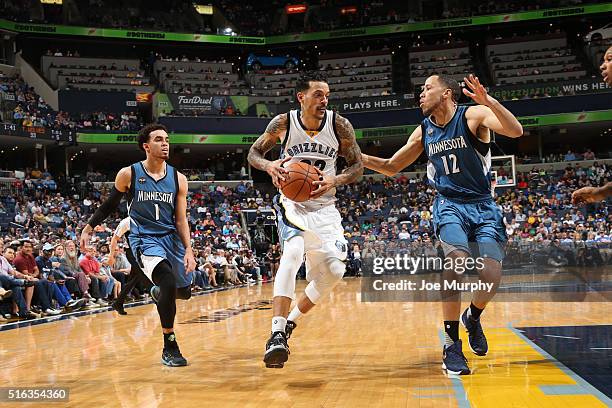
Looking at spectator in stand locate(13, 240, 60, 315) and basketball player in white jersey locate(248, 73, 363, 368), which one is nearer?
basketball player in white jersey locate(248, 73, 363, 368)

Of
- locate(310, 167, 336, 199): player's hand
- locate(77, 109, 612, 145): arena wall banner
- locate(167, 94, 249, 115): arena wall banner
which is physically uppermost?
locate(167, 94, 249, 115): arena wall banner

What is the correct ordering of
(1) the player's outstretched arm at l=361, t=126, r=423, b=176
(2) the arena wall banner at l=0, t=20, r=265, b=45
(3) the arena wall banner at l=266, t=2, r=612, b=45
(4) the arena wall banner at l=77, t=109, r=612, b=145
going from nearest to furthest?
(1) the player's outstretched arm at l=361, t=126, r=423, b=176 < (4) the arena wall banner at l=77, t=109, r=612, b=145 < (2) the arena wall banner at l=0, t=20, r=265, b=45 < (3) the arena wall banner at l=266, t=2, r=612, b=45

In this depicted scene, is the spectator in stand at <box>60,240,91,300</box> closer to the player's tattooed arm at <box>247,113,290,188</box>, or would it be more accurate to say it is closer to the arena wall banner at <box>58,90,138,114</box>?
the player's tattooed arm at <box>247,113,290,188</box>

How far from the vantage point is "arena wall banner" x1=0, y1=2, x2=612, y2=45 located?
37.1 m

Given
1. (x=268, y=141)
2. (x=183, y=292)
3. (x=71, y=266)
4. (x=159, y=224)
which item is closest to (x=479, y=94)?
(x=268, y=141)

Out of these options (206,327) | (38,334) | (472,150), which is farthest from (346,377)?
(38,334)

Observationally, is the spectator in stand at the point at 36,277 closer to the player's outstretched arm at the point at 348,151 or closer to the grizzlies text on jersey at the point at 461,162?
the player's outstretched arm at the point at 348,151

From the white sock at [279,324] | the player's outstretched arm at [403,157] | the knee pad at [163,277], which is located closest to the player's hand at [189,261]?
the knee pad at [163,277]

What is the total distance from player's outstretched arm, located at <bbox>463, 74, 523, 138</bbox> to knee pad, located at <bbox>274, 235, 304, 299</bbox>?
1.66 metres

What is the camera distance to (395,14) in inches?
1647

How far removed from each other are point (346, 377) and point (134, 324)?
542cm

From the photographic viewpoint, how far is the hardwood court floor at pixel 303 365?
3.81m

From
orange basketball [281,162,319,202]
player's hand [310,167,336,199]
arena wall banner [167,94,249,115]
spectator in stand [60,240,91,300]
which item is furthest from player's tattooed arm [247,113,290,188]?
arena wall banner [167,94,249,115]
